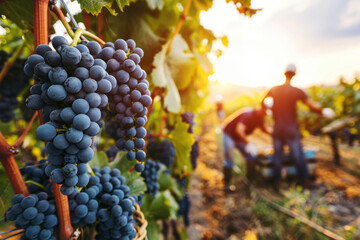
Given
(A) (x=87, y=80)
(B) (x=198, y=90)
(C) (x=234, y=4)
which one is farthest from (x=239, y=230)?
(A) (x=87, y=80)

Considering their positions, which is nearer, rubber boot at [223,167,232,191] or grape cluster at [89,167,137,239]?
grape cluster at [89,167,137,239]

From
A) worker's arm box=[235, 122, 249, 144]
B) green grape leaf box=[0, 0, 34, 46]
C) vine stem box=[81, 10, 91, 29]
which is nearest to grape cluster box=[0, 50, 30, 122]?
green grape leaf box=[0, 0, 34, 46]

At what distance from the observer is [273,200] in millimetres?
3641

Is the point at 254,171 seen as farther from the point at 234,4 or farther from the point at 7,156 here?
the point at 7,156

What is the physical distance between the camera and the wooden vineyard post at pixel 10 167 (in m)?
0.62

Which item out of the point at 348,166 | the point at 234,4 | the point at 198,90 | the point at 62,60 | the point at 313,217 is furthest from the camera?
the point at 348,166

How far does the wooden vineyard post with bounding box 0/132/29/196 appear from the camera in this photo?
62cm

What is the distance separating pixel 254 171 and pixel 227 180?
26.4 inches

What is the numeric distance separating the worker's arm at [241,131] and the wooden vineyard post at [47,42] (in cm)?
419

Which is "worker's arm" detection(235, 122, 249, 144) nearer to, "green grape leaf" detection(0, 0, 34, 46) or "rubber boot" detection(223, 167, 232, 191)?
"rubber boot" detection(223, 167, 232, 191)

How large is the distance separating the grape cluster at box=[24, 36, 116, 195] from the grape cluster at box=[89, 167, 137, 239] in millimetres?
276

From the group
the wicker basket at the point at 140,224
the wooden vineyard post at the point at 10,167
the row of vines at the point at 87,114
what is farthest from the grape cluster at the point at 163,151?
the wooden vineyard post at the point at 10,167

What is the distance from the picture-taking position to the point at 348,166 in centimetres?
512

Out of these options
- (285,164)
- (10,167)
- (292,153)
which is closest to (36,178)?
(10,167)
